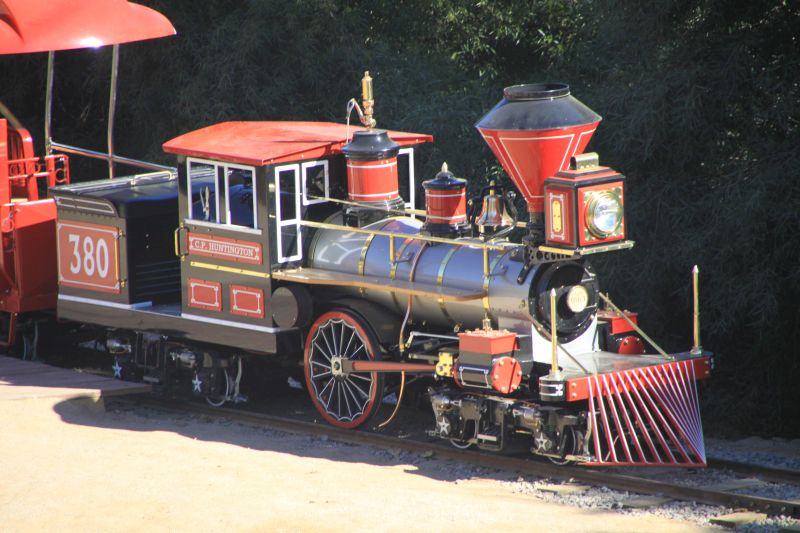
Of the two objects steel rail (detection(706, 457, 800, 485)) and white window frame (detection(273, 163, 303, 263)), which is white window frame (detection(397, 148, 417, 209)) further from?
A: steel rail (detection(706, 457, 800, 485))

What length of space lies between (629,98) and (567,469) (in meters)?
5.31

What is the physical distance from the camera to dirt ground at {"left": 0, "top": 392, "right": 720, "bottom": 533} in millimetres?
8836

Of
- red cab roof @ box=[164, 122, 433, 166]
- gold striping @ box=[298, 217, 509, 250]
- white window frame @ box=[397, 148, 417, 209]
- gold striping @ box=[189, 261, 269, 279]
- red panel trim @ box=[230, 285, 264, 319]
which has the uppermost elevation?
red cab roof @ box=[164, 122, 433, 166]

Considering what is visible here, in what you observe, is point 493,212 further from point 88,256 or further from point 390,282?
point 88,256

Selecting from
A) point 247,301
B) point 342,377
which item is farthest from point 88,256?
point 342,377

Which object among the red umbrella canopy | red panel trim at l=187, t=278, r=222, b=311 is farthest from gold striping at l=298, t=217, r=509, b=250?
the red umbrella canopy

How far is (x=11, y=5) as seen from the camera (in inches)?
592

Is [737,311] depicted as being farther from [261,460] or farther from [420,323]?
[261,460]

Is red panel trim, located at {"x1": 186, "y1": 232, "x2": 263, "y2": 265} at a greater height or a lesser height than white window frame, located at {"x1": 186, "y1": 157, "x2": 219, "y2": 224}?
lesser

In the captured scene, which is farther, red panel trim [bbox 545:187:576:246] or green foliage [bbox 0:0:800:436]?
green foliage [bbox 0:0:800:436]

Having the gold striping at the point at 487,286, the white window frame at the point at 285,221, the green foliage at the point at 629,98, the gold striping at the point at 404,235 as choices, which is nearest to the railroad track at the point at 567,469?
the gold striping at the point at 487,286

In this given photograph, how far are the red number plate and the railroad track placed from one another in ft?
6.04

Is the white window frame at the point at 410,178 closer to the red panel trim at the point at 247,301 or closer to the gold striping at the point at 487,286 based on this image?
the red panel trim at the point at 247,301

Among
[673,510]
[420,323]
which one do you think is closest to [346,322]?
[420,323]
